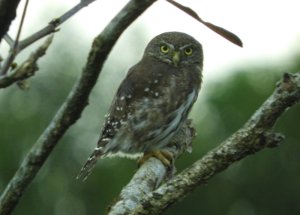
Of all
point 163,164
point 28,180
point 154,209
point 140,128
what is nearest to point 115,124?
point 140,128

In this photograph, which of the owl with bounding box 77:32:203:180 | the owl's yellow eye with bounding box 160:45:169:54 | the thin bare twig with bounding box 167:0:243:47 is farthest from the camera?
the owl's yellow eye with bounding box 160:45:169:54

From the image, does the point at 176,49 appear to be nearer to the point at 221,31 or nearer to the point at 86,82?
the point at 221,31

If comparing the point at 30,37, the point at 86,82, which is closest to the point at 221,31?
the point at 86,82

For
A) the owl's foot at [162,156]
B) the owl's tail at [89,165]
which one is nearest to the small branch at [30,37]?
the owl's foot at [162,156]

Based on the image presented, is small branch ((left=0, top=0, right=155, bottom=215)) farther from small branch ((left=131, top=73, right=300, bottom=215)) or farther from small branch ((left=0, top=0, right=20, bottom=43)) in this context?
small branch ((left=131, top=73, right=300, bottom=215))

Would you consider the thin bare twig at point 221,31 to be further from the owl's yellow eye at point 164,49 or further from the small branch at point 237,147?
the owl's yellow eye at point 164,49

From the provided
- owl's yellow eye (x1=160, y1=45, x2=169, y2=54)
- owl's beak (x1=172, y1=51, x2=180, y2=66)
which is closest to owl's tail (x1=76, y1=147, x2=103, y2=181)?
owl's beak (x1=172, y1=51, x2=180, y2=66)
